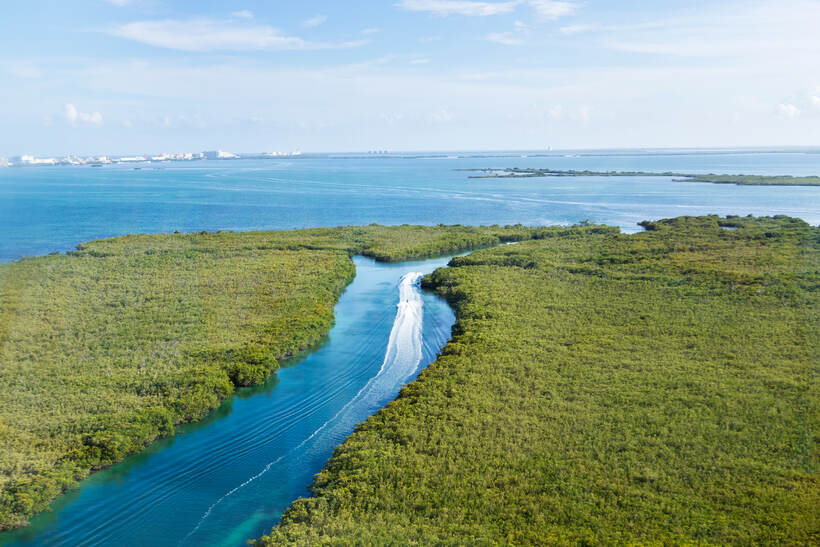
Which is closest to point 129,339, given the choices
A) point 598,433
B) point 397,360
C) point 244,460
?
point 244,460

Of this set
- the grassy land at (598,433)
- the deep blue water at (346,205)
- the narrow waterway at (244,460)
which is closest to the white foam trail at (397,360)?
the narrow waterway at (244,460)

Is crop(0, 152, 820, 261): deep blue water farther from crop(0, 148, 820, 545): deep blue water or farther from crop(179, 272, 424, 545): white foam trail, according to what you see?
crop(179, 272, 424, 545): white foam trail

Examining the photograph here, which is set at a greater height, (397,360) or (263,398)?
(397,360)

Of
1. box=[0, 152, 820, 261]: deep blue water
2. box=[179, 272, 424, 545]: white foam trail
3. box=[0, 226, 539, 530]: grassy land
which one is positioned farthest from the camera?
box=[0, 152, 820, 261]: deep blue water

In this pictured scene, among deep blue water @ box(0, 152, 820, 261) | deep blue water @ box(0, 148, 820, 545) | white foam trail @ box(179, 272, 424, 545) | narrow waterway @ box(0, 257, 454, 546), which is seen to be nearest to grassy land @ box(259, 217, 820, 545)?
narrow waterway @ box(0, 257, 454, 546)

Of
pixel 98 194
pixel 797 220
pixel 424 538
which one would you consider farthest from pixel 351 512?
pixel 98 194

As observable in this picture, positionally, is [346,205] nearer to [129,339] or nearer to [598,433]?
[129,339]

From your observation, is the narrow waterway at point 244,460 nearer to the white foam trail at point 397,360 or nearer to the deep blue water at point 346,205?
the white foam trail at point 397,360
